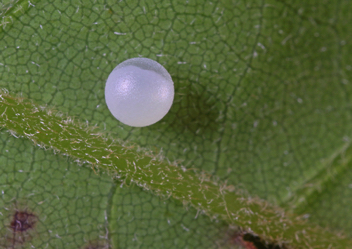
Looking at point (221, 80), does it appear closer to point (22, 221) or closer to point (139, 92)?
point (139, 92)

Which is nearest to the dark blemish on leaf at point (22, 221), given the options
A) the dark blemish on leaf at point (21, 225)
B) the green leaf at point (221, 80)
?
the dark blemish on leaf at point (21, 225)

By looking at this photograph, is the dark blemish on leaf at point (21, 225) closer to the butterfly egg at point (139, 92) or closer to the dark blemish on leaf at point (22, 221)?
the dark blemish on leaf at point (22, 221)

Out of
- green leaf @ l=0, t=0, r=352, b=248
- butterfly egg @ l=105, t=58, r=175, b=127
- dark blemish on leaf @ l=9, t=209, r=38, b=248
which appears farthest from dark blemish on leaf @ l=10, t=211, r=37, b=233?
butterfly egg @ l=105, t=58, r=175, b=127

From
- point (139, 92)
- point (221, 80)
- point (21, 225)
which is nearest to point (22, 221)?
point (21, 225)

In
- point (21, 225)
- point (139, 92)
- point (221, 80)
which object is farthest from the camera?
point (221, 80)

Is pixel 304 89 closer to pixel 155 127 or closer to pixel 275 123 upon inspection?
pixel 275 123

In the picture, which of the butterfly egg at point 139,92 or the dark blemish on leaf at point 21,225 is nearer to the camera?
the butterfly egg at point 139,92
